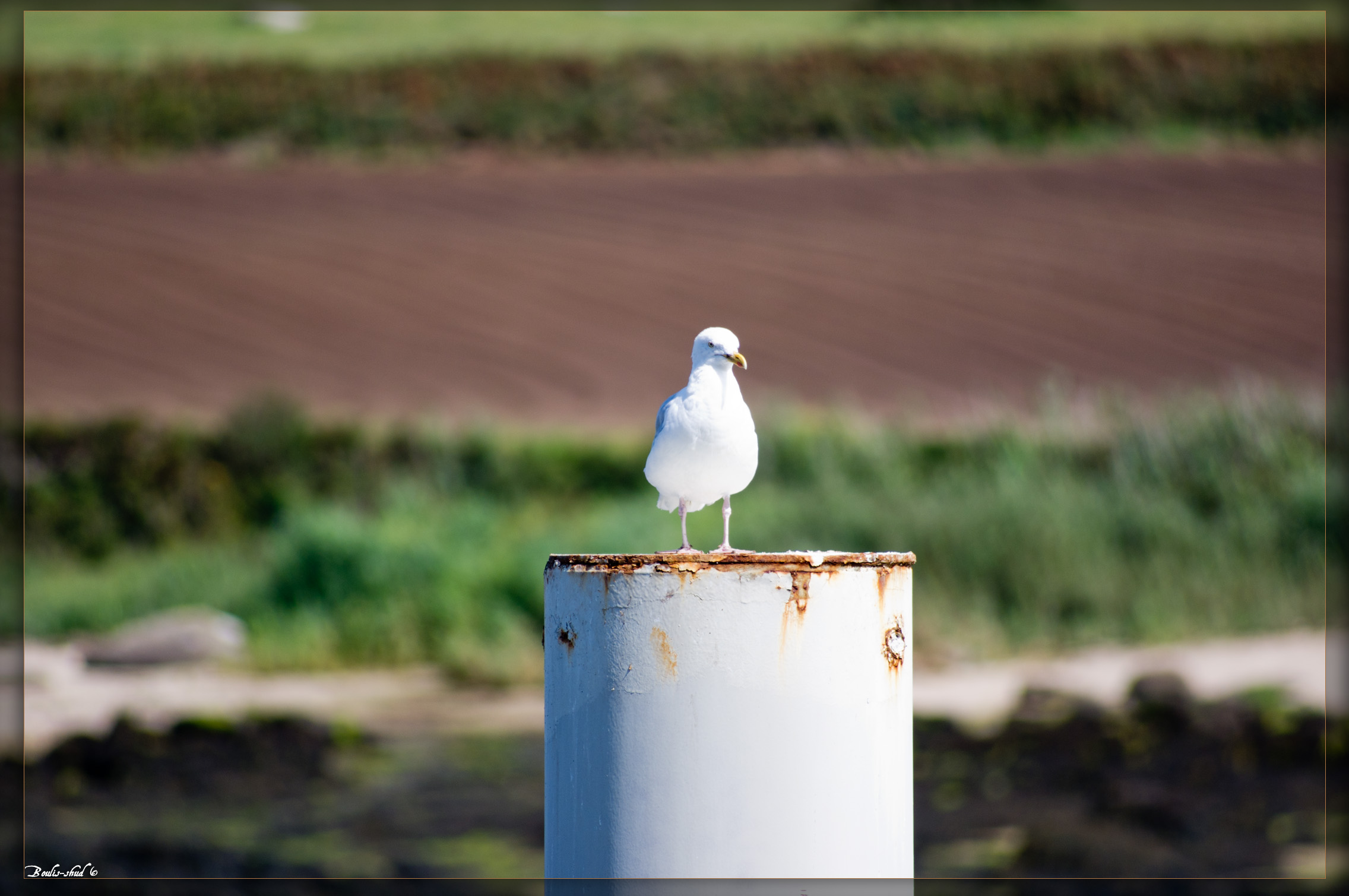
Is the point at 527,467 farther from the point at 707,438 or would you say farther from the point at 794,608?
the point at 794,608

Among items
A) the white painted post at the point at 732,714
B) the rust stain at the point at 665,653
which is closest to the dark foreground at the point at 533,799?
the white painted post at the point at 732,714

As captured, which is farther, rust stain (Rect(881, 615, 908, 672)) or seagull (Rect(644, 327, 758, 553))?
seagull (Rect(644, 327, 758, 553))

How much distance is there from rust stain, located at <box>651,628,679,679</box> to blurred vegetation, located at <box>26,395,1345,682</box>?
9807mm

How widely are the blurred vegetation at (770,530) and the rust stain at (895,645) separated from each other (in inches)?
385

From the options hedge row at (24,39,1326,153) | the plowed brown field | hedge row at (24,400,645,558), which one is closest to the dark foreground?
hedge row at (24,400,645,558)

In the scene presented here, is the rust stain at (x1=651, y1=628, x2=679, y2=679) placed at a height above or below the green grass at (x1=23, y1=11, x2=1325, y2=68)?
below

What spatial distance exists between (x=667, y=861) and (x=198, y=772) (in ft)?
26.1

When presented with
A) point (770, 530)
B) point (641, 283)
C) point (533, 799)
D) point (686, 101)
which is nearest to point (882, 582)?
point (533, 799)

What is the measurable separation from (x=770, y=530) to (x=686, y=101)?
2009 cm

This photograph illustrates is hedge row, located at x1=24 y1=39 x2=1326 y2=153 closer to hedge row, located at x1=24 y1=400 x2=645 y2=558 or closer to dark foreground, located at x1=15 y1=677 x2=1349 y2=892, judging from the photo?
hedge row, located at x1=24 y1=400 x2=645 y2=558

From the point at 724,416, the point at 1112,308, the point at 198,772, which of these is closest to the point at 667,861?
the point at 724,416

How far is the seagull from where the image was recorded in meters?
3.31

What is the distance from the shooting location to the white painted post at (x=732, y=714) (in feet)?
8.82

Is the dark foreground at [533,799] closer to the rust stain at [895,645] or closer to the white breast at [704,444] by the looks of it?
the white breast at [704,444]
